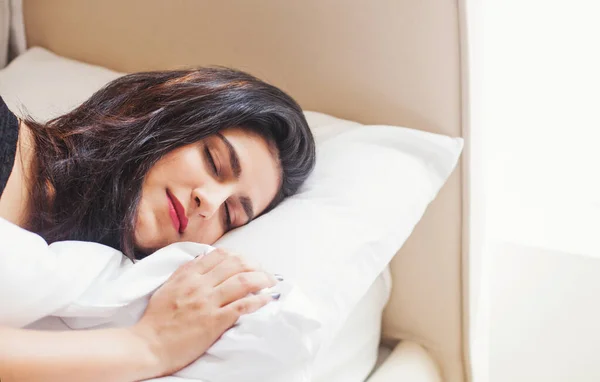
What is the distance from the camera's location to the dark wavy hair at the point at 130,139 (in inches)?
35.9

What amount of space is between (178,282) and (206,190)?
0.20m

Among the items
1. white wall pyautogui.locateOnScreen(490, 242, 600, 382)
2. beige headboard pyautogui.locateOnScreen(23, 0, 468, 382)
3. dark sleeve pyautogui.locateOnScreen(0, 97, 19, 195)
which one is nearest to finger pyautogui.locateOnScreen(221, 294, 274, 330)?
dark sleeve pyautogui.locateOnScreen(0, 97, 19, 195)

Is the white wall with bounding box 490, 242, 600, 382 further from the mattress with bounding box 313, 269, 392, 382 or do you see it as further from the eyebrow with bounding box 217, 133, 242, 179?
the eyebrow with bounding box 217, 133, 242, 179

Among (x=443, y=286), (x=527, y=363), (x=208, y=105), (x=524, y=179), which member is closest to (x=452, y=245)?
(x=443, y=286)

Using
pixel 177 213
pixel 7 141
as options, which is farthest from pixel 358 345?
pixel 7 141

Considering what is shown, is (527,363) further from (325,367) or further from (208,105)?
(208,105)

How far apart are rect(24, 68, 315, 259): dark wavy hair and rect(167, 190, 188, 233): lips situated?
46 millimetres

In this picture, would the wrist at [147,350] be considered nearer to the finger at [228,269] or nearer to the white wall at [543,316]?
the finger at [228,269]

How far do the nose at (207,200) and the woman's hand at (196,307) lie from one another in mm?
154

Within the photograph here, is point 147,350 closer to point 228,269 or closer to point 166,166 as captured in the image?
point 228,269

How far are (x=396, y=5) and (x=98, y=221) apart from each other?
578mm

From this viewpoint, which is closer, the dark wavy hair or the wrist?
the wrist

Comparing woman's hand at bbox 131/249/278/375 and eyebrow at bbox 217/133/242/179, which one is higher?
eyebrow at bbox 217/133/242/179

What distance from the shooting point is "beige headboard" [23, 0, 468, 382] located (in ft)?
3.49
